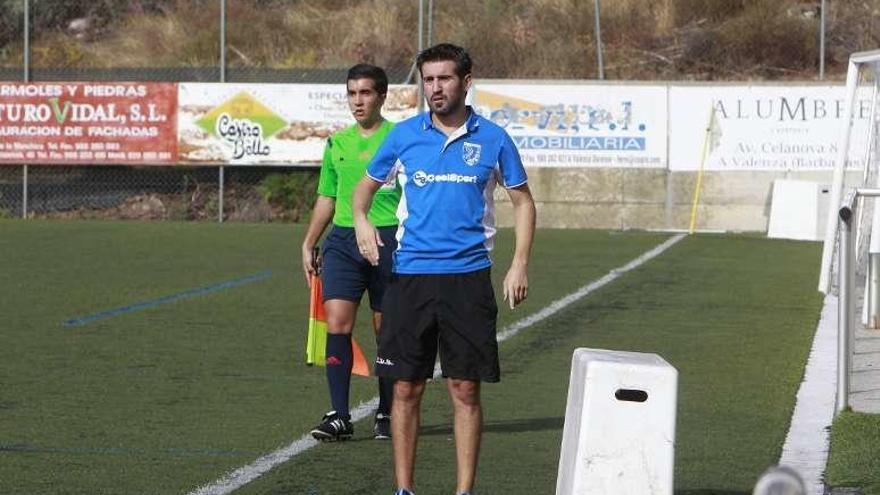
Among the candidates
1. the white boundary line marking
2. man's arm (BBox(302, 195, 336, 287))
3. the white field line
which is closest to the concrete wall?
the white field line

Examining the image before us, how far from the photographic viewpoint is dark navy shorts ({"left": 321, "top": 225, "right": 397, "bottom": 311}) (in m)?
9.24

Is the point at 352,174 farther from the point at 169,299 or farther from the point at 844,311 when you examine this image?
the point at 169,299

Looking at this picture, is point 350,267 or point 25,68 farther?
point 25,68

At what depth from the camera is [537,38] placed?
33.6 metres

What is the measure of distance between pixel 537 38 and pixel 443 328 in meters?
26.7

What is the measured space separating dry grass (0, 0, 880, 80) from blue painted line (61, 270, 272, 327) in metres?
14.3

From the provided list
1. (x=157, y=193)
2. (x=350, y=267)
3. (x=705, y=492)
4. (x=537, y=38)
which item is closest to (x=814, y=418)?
(x=705, y=492)

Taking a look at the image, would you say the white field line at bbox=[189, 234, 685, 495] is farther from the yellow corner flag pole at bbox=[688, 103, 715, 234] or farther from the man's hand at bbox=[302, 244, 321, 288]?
the yellow corner flag pole at bbox=[688, 103, 715, 234]

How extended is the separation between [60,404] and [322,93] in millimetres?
19866

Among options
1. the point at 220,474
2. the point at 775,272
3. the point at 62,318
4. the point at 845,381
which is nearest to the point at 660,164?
the point at 775,272

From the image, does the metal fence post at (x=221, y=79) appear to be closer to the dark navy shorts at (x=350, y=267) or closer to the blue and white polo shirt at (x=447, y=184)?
the dark navy shorts at (x=350, y=267)

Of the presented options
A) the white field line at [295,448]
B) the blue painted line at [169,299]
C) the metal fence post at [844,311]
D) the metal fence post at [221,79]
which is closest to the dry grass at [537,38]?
the metal fence post at [221,79]

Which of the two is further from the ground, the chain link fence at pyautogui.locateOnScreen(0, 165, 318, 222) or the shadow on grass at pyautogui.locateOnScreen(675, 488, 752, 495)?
the chain link fence at pyautogui.locateOnScreen(0, 165, 318, 222)

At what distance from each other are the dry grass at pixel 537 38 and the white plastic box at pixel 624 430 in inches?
1026
